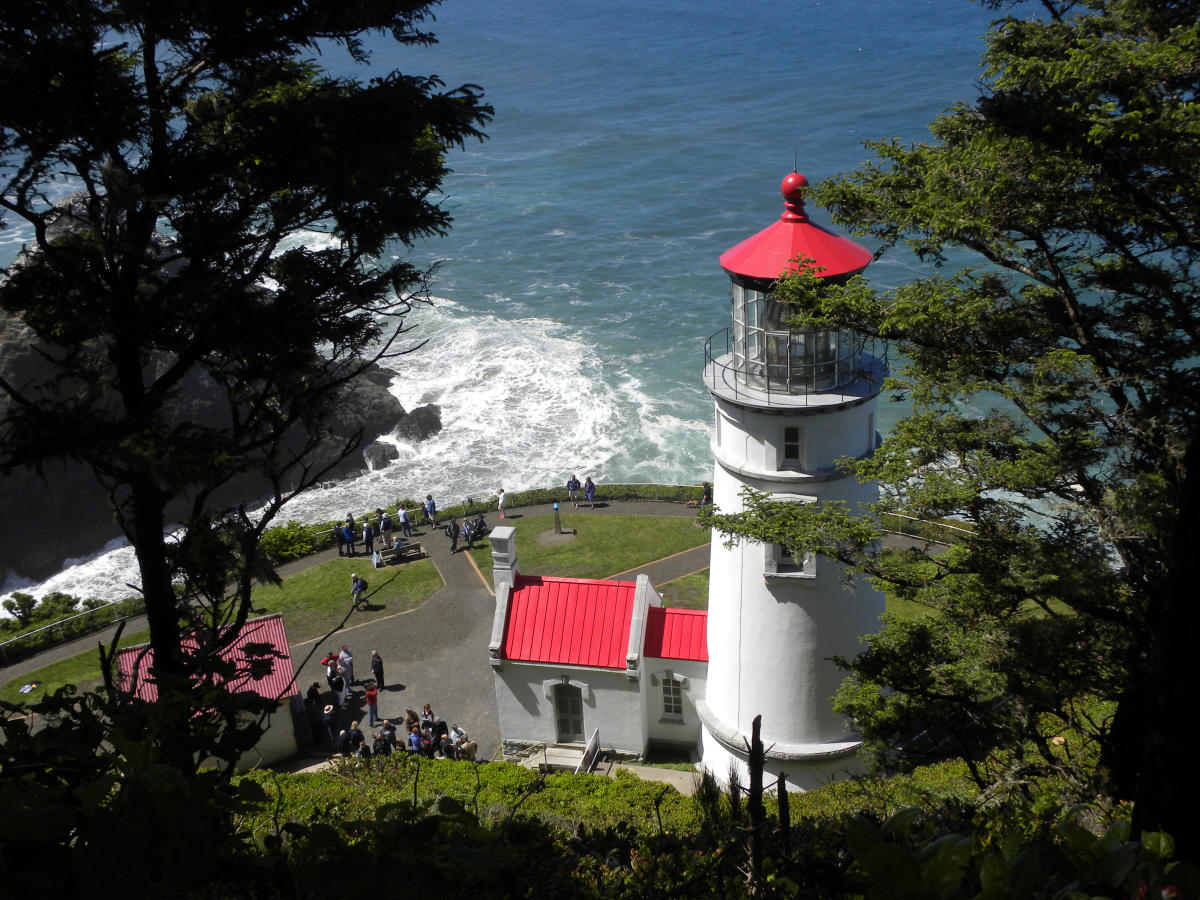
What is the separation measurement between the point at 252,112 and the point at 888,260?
42.4 metres

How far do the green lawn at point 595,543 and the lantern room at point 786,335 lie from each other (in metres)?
11.6

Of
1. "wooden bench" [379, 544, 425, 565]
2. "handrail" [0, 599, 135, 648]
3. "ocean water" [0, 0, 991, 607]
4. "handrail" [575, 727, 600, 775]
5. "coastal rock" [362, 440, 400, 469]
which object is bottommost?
"handrail" [575, 727, 600, 775]

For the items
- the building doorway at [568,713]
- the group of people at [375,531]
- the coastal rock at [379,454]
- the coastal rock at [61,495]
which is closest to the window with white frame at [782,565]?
the building doorway at [568,713]

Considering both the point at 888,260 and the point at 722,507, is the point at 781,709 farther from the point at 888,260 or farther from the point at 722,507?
the point at 888,260

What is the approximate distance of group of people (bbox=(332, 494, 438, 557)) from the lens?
2539cm

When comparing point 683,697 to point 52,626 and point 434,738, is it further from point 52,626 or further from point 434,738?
point 52,626

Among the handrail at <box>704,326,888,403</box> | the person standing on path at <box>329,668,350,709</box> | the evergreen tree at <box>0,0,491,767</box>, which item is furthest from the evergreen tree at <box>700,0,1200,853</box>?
the person standing on path at <box>329,668,350,709</box>

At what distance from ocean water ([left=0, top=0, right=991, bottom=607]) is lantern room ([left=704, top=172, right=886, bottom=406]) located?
13.6 ft

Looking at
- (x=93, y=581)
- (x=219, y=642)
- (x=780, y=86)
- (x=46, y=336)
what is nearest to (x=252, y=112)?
(x=46, y=336)

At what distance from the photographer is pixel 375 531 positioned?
1035 inches

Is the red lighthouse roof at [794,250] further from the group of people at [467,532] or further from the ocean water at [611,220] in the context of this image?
the group of people at [467,532]

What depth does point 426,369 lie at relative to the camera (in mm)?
44062

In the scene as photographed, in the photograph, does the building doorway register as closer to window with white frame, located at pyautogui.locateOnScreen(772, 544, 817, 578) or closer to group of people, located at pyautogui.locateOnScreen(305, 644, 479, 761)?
group of people, located at pyautogui.locateOnScreen(305, 644, 479, 761)

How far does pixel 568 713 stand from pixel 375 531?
11.5 m
